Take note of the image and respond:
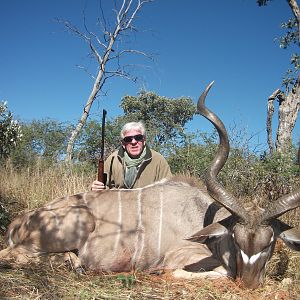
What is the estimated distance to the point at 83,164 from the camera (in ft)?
25.7

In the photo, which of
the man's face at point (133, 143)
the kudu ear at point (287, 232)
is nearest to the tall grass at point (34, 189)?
the man's face at point (133, 143)

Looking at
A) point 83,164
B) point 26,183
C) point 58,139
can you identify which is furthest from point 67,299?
point 58,139

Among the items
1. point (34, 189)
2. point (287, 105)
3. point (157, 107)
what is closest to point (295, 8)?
point (287, 105)

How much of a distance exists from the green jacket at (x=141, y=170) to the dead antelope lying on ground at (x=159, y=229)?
2.02 feet

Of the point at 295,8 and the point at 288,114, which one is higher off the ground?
the point at 295,8

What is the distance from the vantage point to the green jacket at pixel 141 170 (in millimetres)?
3951

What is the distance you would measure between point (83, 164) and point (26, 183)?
2.38 m

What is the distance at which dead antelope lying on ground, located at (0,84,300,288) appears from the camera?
2.58 m

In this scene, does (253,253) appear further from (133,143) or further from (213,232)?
(133,143)

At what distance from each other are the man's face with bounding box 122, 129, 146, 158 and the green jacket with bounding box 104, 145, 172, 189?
3.9 inches

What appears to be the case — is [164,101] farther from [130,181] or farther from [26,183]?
[130,181]

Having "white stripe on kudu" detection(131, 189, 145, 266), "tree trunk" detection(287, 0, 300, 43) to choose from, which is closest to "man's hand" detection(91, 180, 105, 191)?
"white stripe on kudu" detection(131, 189, 145, 266)

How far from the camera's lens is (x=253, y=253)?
2461 millimetres

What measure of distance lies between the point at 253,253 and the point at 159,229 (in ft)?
2.61
